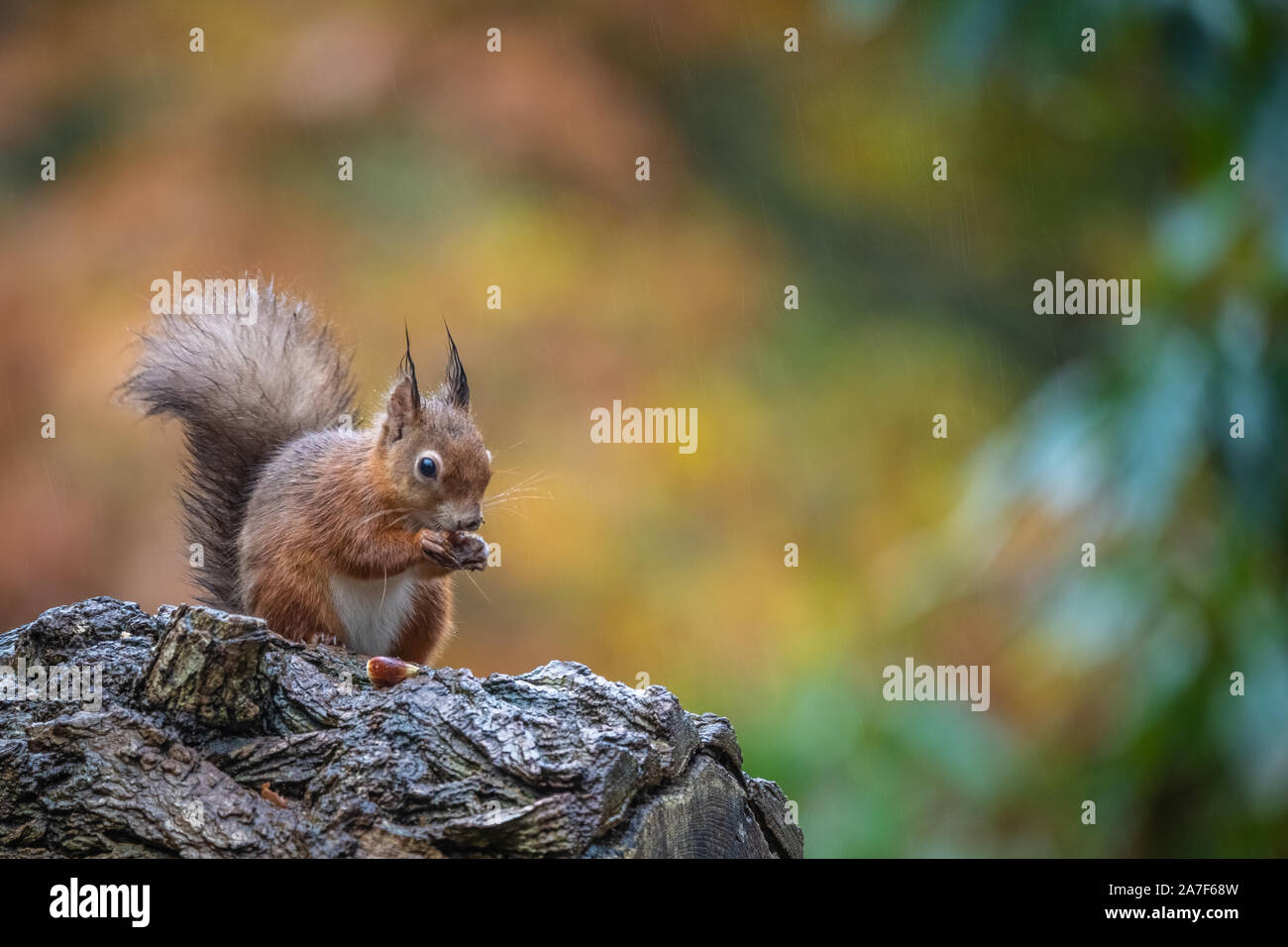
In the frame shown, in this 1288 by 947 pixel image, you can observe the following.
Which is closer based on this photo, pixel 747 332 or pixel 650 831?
pixel 650 831

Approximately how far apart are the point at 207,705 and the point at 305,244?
514 centimetres

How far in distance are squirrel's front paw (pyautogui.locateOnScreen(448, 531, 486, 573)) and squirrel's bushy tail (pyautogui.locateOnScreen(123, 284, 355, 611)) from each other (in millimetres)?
666

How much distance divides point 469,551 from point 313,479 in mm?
487

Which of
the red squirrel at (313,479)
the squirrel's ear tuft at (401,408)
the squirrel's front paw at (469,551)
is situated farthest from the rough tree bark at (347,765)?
the squirrel's ear tuft at (401,408)

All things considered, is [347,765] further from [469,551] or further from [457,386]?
[457,386]

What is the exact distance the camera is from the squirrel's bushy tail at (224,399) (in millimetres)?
3291

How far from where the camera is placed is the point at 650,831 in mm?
2184

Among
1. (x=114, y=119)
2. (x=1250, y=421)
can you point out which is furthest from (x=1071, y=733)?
(x=114, y=119)

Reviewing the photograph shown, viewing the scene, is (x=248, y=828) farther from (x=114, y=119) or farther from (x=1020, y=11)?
(x=114, y=119)

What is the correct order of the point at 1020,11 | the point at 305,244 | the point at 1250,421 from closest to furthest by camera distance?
the point at 1250,421 < the point at 1020,11 < the point at 305,244

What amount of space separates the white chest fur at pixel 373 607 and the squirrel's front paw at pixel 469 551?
0.87 ft

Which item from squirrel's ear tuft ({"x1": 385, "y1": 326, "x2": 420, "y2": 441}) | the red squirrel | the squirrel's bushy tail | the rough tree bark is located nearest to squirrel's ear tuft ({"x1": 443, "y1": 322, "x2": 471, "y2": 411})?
the red squirrel

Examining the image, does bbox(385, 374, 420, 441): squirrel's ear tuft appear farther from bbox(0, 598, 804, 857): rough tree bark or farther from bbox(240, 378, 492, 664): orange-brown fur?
bbox(0, 598, 804, 857): rough tree bark

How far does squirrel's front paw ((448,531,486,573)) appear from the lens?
2.85 meters
